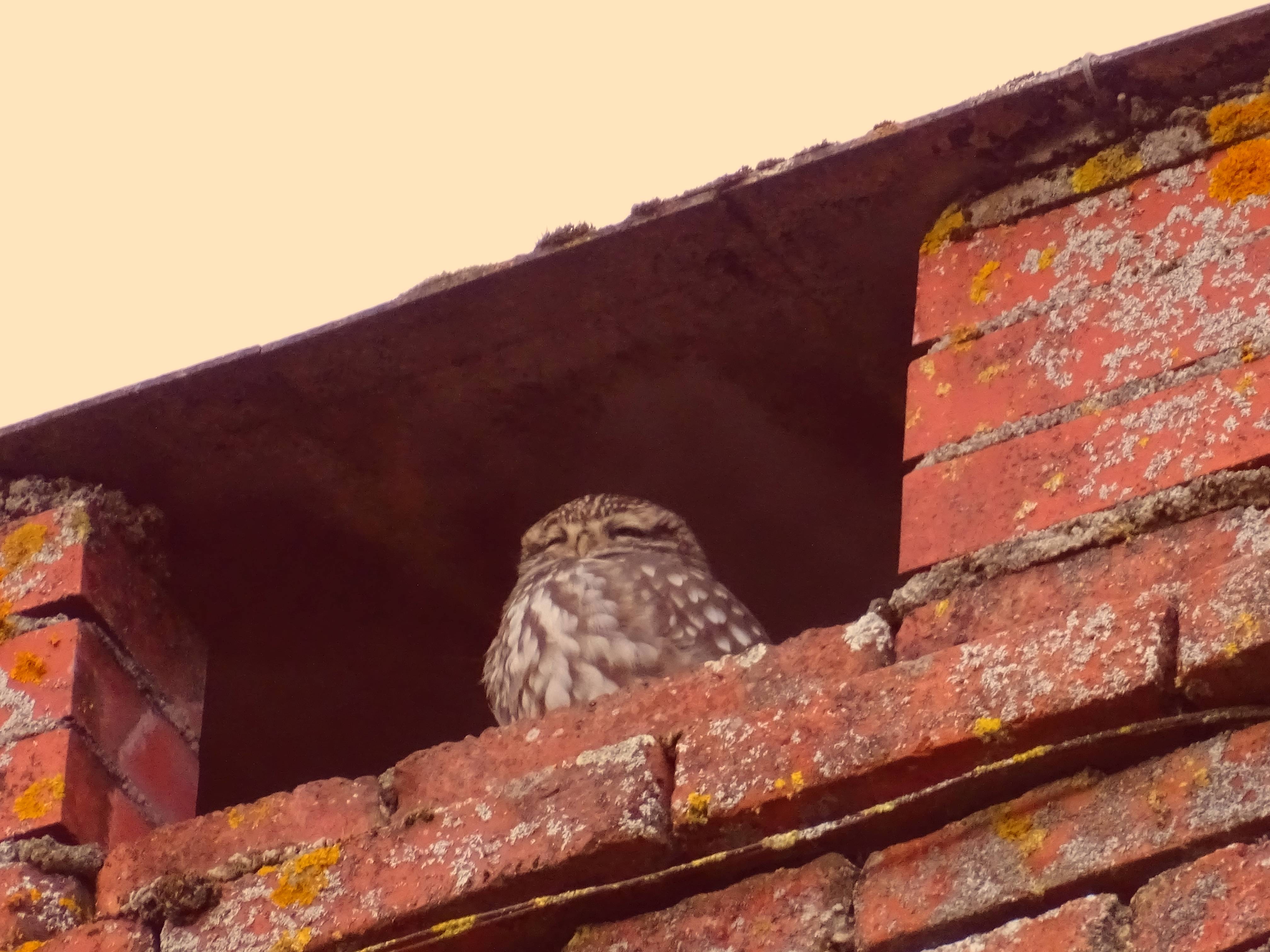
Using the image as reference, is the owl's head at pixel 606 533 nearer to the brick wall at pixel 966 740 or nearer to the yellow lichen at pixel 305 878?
the brick wall at pixel 966 740

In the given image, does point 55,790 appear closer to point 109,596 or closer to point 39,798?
point 39,798

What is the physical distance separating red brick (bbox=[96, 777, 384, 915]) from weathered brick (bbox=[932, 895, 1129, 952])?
0.73m

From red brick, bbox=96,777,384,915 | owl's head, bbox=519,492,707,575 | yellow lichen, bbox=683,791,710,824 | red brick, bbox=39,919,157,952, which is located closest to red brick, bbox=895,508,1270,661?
yellow lichen, bbox=683,791,710,824

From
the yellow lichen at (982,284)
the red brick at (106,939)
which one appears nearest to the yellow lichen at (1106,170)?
the yellow lichen at (982,284)

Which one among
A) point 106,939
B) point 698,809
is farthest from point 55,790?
point 698,809

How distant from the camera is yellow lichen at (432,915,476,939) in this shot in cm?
180

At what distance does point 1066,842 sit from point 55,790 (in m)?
1.21

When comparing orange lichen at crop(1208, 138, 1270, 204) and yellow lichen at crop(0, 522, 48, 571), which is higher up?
yellow lichen at crop(0, 522, 48, 571)

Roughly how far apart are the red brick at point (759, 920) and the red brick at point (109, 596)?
103 centimetres

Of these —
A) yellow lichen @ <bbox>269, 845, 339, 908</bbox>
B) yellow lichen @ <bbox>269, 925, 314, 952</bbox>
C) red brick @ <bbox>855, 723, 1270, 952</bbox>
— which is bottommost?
→ red brick @ <bbox>855, 723, 1270, 952</bbox>

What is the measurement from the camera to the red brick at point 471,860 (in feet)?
5.83

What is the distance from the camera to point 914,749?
5.46ft

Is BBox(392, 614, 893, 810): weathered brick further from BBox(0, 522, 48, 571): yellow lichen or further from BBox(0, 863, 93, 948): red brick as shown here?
BBox(0, 522, 48, 571): yellow lichen

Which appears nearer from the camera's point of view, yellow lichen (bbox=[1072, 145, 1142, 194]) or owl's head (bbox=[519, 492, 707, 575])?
yellow lichen (bbox=[1072, 145, 1142, 194])
